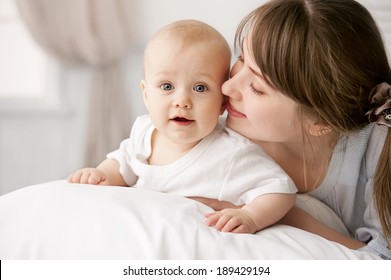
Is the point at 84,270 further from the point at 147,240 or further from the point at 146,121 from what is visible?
the point at 146,121

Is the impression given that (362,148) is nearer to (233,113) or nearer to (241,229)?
(233,113)

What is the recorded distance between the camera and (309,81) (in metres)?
1.25

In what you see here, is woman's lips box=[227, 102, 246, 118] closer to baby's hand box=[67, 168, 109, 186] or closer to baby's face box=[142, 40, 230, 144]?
baby's face box=[142, 40, 230, 144]

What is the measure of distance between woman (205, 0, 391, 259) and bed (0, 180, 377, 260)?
240mm

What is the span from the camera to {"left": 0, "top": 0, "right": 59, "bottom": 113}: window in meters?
2.70

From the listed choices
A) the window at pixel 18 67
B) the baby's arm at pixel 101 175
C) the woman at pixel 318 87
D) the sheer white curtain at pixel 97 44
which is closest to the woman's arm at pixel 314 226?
the woman at pixel 318 87

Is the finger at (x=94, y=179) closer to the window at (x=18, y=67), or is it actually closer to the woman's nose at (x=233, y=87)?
the woman's nose at (x=233, y=87)

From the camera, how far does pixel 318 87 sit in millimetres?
1251

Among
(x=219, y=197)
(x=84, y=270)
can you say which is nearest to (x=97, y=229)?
(x=84, y=270)

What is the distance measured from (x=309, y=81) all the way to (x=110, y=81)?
152cm

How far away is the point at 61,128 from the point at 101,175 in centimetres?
133

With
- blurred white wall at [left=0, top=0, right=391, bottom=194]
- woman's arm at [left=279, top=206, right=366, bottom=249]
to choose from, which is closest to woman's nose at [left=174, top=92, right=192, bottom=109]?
woman's arm at [left=279, top=206, right=366, bottom=249]

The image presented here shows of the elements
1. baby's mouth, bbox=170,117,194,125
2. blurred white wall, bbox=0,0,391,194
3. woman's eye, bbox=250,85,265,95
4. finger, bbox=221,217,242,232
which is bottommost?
blurred white wall, bbox=0,0,391,194

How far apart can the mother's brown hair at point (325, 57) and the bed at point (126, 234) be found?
28 centimetres
